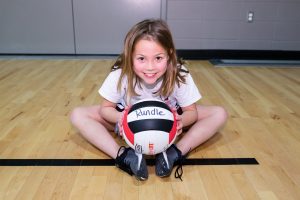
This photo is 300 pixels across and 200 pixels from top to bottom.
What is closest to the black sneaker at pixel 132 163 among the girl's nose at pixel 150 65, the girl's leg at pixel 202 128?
the girl's leg at pixel 202 128

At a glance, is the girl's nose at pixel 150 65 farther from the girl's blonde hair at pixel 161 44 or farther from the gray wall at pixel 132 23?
the gray wall at pixel 132 23

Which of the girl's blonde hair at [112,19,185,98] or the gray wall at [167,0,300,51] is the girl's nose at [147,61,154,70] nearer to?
the girl's blonde hair at [112,19,185,98]

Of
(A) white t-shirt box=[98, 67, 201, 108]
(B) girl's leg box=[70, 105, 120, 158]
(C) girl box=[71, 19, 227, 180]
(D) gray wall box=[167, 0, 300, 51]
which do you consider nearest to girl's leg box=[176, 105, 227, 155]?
(C) girl box=[71, 19, 227, 180]

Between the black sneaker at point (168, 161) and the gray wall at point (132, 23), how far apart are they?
2.60m

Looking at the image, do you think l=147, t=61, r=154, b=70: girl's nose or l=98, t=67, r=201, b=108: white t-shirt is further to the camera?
l=98, t=67, r=201, b=108: white t-shirt

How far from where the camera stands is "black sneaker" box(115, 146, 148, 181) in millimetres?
1287

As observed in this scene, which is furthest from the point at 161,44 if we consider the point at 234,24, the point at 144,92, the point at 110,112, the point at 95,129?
the point at 234,24

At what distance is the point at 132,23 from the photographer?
380cm

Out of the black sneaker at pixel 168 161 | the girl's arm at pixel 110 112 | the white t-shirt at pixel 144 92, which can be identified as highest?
the white t-shirt at pixel 144 92

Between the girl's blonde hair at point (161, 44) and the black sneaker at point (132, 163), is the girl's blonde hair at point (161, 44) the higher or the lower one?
the higher one

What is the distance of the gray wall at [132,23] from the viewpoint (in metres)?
3.70

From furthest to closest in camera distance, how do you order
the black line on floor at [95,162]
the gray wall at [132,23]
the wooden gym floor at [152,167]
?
the gray wall at [132,23]
the black line on floor at [95,162]
the wooden gym floor at [152,167]

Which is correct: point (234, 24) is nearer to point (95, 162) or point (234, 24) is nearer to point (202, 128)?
point (202, 128)

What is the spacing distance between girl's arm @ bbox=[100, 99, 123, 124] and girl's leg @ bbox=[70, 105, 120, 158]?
0.20ft
